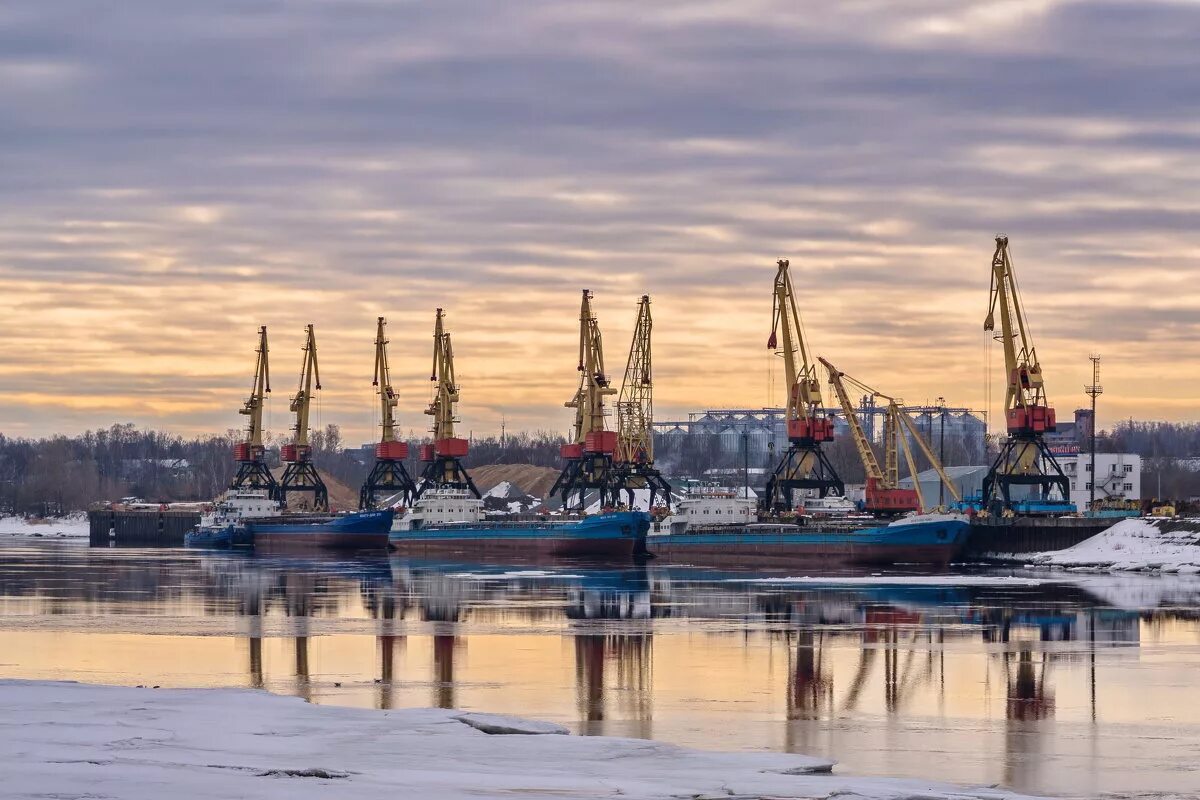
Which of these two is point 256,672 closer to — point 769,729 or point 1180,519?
point 769,729

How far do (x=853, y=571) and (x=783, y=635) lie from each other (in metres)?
44.5

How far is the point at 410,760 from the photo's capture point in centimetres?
2577

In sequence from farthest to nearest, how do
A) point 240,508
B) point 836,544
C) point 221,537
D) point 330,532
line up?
point 240,508 < point 221,537 < point 330,532 < point 836,544

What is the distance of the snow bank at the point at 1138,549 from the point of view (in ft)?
302

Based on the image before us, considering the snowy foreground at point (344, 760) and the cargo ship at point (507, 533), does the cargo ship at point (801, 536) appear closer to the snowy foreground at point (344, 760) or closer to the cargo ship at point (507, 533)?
the cargo ship at point (507, 533)

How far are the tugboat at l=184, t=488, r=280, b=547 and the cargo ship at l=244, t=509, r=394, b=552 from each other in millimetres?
1971

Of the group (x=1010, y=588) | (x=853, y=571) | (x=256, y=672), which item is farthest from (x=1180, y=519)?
(x=256, y=672)

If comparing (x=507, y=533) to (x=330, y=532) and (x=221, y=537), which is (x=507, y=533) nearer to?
(x=330, y=532)

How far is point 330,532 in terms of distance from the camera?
5787 inches

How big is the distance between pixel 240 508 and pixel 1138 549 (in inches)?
3858

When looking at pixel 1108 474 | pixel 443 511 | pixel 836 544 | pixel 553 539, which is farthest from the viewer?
pixel 1108 474

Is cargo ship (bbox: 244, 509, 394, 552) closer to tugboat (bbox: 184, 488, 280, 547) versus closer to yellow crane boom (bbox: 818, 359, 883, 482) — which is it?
tugboat (bbox: 184, 488, 280, 547)

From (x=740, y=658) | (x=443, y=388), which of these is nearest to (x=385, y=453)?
(x=443, y=388)

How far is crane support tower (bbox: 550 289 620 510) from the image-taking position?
13762cm
